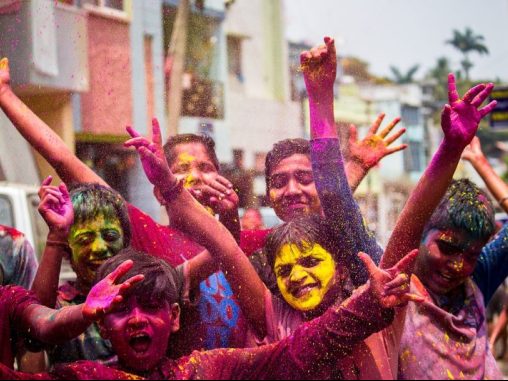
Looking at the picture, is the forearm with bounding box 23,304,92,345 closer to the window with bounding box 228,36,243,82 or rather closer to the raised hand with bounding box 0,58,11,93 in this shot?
the raised hand with bounding box 0,58,11,93

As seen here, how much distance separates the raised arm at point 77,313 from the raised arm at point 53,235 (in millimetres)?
122

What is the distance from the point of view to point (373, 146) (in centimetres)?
292

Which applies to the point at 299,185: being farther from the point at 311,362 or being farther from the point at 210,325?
the point at 311,362

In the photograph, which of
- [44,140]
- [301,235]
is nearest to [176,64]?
[44,140]

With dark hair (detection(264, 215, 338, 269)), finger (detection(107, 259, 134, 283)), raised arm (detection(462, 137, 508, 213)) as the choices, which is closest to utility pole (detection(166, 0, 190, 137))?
dark hair (detection(264, 215, 338, 269))

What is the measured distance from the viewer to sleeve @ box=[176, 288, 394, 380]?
1890 mm

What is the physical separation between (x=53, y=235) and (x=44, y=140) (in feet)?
1.37

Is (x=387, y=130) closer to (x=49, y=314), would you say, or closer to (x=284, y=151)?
(x=284, y=151)

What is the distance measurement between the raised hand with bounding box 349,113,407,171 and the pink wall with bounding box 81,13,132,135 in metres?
0.70

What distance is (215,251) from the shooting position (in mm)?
2316

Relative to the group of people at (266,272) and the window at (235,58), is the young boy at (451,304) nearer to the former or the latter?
the group of people at (266,272)

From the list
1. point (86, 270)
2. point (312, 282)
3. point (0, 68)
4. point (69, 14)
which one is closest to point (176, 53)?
point (69, 14)

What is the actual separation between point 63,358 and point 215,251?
531 mm

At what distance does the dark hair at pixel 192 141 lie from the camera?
104 inches
